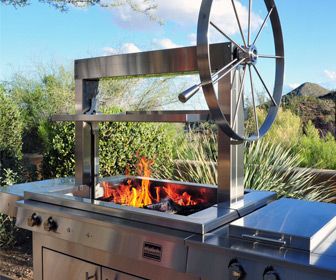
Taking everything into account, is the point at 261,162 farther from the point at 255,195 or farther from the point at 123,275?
the point at 123,275

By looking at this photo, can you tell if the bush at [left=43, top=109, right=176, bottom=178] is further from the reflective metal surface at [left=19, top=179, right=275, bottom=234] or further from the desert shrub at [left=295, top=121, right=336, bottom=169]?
the reflective metal surface at [left=19, top=179, right=275, bottom=234]

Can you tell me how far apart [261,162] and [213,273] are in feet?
8.47

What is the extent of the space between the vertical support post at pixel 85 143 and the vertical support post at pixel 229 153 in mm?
856

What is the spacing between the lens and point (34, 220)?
6.41ft

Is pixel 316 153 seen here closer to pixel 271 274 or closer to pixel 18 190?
pixel 18 190

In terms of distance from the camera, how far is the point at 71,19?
6129 millimetres

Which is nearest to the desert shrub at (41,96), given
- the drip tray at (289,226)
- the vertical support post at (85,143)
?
the vertical support post at (85,143)

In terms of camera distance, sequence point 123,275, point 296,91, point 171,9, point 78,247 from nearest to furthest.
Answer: point 123,275 < point 78,247 < point 171,9 < point 296,91

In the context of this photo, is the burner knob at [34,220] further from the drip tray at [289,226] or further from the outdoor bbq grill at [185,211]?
the drip tray at [289,226]

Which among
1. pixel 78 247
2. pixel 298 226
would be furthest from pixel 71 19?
pixel 298 226

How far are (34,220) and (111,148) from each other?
2.25 metres

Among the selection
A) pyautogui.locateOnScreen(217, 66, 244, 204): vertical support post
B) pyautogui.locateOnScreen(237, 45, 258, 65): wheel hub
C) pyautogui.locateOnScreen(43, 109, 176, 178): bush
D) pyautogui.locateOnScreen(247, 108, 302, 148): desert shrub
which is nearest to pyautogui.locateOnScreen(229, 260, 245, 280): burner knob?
pyautogui.locateOnScreen(217, 66, 244, 204): vertical support post

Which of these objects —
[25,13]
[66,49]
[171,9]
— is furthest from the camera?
[66,49]

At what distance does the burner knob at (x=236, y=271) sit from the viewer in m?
1.28
